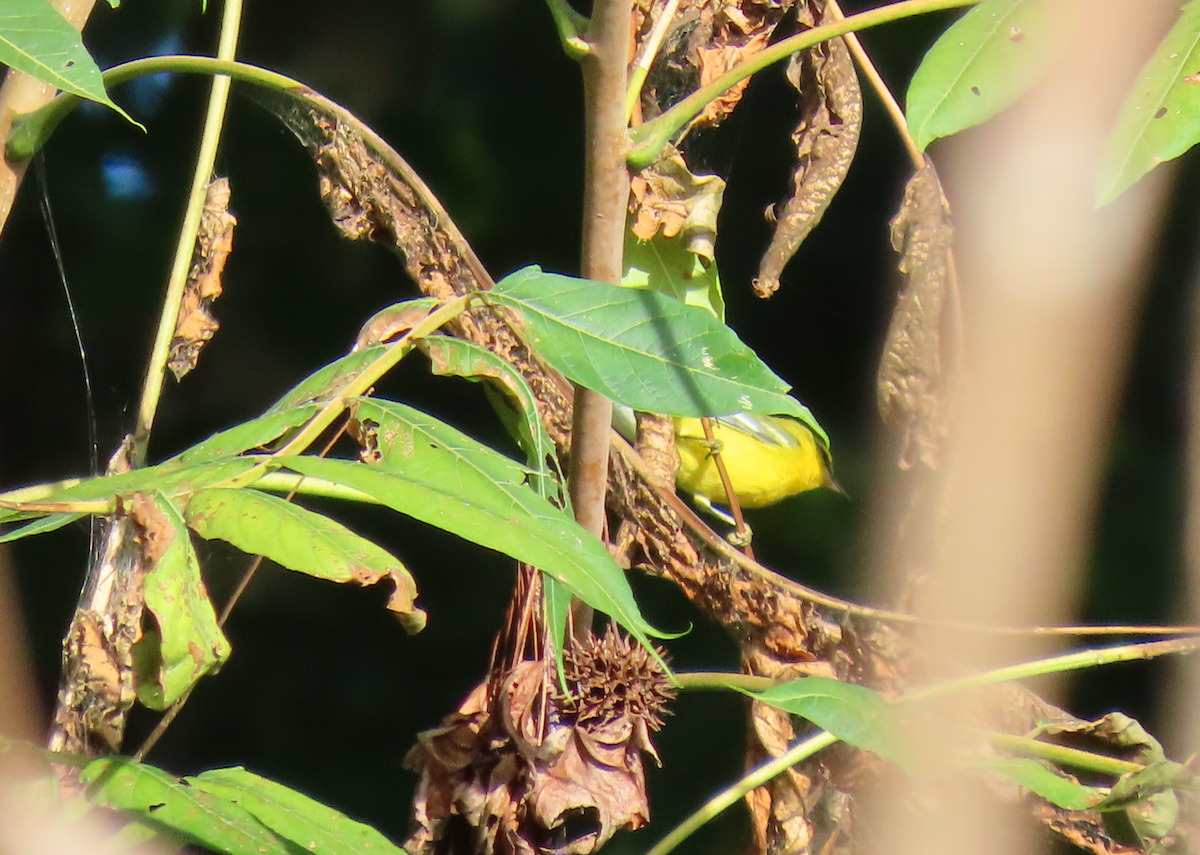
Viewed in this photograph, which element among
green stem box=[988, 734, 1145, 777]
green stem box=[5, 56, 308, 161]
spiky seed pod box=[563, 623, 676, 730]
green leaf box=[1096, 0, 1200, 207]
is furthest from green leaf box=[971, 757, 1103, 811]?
green stem box=[5, 56, 308, 161]

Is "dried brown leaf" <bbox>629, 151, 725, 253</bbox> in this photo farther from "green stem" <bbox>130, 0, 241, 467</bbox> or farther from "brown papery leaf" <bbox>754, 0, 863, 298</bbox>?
"green stem" <bbox>130, 0, 241, 467</bbox>

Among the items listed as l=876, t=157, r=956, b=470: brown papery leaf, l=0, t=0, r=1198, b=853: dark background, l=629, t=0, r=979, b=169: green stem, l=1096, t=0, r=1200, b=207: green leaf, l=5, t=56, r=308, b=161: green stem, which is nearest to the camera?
l=1096, t=0, r=1200, b=207: green leaf

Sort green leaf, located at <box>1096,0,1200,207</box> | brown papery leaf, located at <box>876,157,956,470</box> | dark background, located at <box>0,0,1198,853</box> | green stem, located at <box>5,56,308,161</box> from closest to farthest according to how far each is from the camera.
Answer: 1. green leaf, located at <box>1096,0,1200,207</box>
2. green stem, located at <box>5,56,308,161</box>
3. brown papery leaf, located at <box>876,157,956,470</box>
4. dark background, located at <box>0,0,1198,853</box>

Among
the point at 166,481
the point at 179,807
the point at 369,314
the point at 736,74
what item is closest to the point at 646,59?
the point at 736,74

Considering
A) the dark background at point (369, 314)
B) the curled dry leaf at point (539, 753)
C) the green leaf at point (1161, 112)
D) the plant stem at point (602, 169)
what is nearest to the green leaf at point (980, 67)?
the green leaf at point (1161, 112)

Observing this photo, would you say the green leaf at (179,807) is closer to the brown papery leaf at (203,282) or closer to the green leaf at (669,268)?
the brown papery leaf at (203,282)

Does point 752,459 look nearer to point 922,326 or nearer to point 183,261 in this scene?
point 922,326

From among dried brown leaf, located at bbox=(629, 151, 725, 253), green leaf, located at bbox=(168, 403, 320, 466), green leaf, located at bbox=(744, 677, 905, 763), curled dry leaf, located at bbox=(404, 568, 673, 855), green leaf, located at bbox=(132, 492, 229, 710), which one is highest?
dried brown leaf, located at bbox=(629, 151, 725, 253)

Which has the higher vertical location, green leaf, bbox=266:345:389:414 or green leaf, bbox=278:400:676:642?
green leaf, bbox=266:345:389:414
